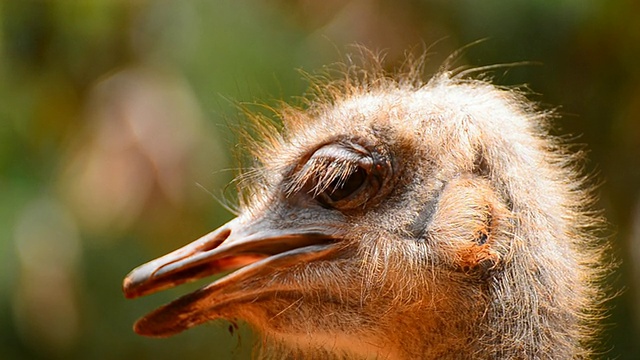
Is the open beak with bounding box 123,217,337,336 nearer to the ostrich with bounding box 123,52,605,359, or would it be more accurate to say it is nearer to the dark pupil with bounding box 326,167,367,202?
the ostrich with bounding box 123,52,605,359

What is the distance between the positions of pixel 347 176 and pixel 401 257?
11.7 inches

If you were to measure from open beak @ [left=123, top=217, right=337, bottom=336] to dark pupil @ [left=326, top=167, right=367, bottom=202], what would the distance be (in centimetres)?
11

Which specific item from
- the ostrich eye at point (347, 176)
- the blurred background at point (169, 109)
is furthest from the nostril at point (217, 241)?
the blurred background at point (169, 109)

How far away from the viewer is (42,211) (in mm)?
6703

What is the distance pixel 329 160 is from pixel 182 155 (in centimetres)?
298

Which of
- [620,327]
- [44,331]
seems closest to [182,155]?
[44,331]

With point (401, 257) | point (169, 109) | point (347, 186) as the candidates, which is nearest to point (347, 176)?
point (347, 186)

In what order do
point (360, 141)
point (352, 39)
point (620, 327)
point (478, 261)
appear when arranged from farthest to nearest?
point (352, 39)
point (620, 327)
point (360, 141)
point (478, 261)

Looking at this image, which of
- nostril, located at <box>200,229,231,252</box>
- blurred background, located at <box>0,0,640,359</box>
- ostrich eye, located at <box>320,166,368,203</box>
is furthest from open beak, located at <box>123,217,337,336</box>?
blurred background, located at <box>0,0,640,359</box>

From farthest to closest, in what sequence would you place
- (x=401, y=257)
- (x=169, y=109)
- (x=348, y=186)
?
(x=169, y=109), (x=348, y=186), (x=401, y=257)

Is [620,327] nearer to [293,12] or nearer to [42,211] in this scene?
[293,12]

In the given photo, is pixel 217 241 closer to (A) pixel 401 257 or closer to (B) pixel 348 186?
(B) pixel 348 186

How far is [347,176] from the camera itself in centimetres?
324

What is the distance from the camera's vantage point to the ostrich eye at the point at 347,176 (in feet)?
10.6
